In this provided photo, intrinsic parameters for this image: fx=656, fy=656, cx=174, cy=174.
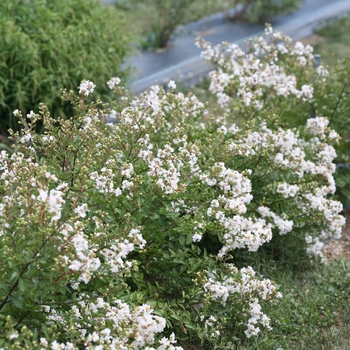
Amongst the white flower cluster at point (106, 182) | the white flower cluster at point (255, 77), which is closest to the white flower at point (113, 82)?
the white flower cluster at point (255, 77)

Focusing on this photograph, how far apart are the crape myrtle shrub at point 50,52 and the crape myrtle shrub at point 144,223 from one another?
1.50 metres

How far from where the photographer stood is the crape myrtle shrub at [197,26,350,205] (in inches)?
186

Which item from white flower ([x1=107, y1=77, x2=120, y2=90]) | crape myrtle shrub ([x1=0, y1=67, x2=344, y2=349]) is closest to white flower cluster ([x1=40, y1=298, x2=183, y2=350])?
crape myrtle shrub ([x1=0, y1=67, x2=344, y2=349])

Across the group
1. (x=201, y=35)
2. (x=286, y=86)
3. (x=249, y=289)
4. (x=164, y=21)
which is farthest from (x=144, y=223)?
(x=201, y=35)

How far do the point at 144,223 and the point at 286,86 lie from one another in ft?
6.26

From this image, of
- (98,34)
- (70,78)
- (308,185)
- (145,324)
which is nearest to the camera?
(145,324)

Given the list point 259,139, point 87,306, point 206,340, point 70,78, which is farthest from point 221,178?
point 70,78

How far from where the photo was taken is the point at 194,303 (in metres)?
3.59

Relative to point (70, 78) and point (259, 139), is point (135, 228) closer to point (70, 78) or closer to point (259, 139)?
Result: point (259, 139)

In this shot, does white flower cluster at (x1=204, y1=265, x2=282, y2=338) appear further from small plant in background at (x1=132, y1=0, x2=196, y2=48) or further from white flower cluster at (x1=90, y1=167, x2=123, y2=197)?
small plant in background at (x1=132, y1=0, x2=196, y2=48)

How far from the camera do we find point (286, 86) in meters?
4.75

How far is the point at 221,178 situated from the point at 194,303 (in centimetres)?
70

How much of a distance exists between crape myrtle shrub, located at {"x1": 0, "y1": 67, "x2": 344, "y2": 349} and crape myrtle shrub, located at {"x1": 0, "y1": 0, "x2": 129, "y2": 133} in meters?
1.50

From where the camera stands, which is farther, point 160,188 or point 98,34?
point 98,34
